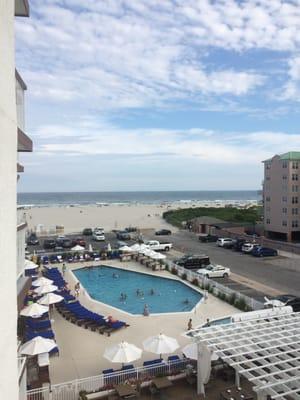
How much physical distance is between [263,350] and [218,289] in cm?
1478

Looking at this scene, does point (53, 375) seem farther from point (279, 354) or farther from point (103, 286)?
point (103, 286)

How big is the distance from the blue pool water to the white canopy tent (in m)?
10.6

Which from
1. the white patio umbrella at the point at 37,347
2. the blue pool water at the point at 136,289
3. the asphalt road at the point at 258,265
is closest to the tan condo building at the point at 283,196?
the asphalt road at the point at 258,265

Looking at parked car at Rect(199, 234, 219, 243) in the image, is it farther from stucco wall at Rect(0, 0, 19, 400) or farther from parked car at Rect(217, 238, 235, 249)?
stucco wall at Rect(0, 0, 19, 400)

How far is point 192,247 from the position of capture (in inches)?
1836

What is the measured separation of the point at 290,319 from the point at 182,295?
13.4 meters

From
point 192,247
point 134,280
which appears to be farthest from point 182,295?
point 192,247

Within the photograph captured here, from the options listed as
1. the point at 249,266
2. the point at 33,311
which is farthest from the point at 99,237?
the point at 33,311

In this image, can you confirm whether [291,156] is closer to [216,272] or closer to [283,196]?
[283,196]

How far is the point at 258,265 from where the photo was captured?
3594cm

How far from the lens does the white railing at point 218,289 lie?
2282 centimetres

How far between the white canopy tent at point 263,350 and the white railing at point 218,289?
7.83 meters

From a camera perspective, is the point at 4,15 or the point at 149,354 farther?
the point at 149,354

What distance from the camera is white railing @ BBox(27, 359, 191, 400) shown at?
1290 centimetres
